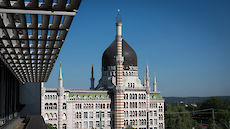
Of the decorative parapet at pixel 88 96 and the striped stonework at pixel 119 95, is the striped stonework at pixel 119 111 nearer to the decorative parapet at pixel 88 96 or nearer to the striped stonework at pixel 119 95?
the striped stonework at pixel 119 95

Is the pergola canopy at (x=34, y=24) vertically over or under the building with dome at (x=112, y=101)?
over

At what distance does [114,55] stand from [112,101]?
41.8ft

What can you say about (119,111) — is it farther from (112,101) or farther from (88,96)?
(88,96)

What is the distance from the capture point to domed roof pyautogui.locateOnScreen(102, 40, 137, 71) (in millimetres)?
83625

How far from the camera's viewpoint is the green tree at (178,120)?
8365 centimetres

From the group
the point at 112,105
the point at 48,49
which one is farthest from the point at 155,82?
the point at 48,49

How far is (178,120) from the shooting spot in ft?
286

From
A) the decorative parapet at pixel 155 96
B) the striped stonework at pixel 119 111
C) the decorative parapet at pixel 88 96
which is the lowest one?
the striped stonework at pixel 119 111

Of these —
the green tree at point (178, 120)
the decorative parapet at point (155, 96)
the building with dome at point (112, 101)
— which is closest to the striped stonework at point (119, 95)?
the building with dome at point (112, 101)

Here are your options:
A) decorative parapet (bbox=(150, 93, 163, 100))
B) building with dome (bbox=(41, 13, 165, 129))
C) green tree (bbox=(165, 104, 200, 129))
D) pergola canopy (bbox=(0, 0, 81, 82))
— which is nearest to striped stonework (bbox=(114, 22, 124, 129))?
building with dome (bbox=(41, 13, 165, 129))

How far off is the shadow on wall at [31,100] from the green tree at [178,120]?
51256 millimetres

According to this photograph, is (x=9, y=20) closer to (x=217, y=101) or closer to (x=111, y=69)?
(x=111, y=69)

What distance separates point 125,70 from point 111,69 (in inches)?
149

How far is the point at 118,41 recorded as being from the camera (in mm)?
74625
